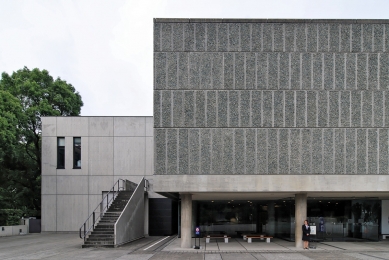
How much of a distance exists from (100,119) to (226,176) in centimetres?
1538

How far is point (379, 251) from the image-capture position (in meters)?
19.8

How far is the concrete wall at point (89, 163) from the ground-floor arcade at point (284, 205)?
6714mm

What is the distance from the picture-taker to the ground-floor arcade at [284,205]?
19.8 m

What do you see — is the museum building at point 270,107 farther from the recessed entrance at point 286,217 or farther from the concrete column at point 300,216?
the recessed entrance at point 286,217

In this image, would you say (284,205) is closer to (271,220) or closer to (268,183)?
(271,220)

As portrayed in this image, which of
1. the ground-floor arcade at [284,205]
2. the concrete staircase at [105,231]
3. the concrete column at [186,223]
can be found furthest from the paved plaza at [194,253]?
the ground-floor arcade at [284,205]

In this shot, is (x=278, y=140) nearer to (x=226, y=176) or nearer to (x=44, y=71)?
(x=226, y=176)

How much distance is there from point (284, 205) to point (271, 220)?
210cm

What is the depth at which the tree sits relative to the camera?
116ft

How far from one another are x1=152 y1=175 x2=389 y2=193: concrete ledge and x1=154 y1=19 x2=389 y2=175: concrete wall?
1.04 ft

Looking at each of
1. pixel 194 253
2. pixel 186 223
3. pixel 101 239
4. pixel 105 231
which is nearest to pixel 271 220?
pixel 186 223

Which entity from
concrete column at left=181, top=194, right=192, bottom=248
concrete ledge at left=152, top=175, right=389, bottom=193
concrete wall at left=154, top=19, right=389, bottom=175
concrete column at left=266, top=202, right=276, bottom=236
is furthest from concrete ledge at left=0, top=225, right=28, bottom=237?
concrete column at left=266, top=202, right=276, bottom=236

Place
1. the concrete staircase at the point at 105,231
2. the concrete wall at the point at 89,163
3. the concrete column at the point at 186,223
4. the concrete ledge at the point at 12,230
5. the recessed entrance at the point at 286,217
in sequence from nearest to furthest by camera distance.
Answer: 1. the concrete column at the point at 186,223
2. the concrete staircase at the point at 105,231
3. the recessed entrance at the point at 286,217
4. the concrete ledge at the point at 12,230
5. the concrete wall at the point at 89,163

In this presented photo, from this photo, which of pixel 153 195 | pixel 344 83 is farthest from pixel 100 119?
pixel 344 83
